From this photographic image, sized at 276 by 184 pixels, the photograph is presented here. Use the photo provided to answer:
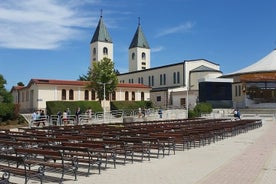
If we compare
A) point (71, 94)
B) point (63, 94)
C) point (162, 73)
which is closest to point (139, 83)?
point (162, 73)

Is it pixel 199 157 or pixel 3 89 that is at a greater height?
pixel 3 89

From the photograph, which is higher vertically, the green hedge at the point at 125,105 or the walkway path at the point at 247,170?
the green hedge at the point at 125,105

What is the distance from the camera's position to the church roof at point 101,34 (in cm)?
9819

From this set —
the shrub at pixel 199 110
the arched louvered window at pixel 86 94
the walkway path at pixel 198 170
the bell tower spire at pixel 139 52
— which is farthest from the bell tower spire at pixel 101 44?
the walkway path at pixel 198 170

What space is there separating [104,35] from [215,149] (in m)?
→ 85.4

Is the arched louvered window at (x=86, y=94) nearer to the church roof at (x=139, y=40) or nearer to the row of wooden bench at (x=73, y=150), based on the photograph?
the row of wooden bench at (x=73, y=150)

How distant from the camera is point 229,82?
241 ft

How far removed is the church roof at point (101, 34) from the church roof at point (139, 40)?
8600 millimetres

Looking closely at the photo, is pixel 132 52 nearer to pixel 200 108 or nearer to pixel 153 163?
pixel 200 108

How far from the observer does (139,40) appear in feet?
347

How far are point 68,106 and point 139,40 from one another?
195 feet

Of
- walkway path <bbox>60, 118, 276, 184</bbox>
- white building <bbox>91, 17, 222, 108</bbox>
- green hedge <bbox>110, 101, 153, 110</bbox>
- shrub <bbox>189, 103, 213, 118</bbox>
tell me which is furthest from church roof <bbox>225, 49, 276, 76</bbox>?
walkway path <bbox>60, 118, 276, 184</bbox>

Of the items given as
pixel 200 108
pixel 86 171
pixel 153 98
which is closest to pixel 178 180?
pixel 86 171

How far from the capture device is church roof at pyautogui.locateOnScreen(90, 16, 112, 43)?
Result: 9819 cm
